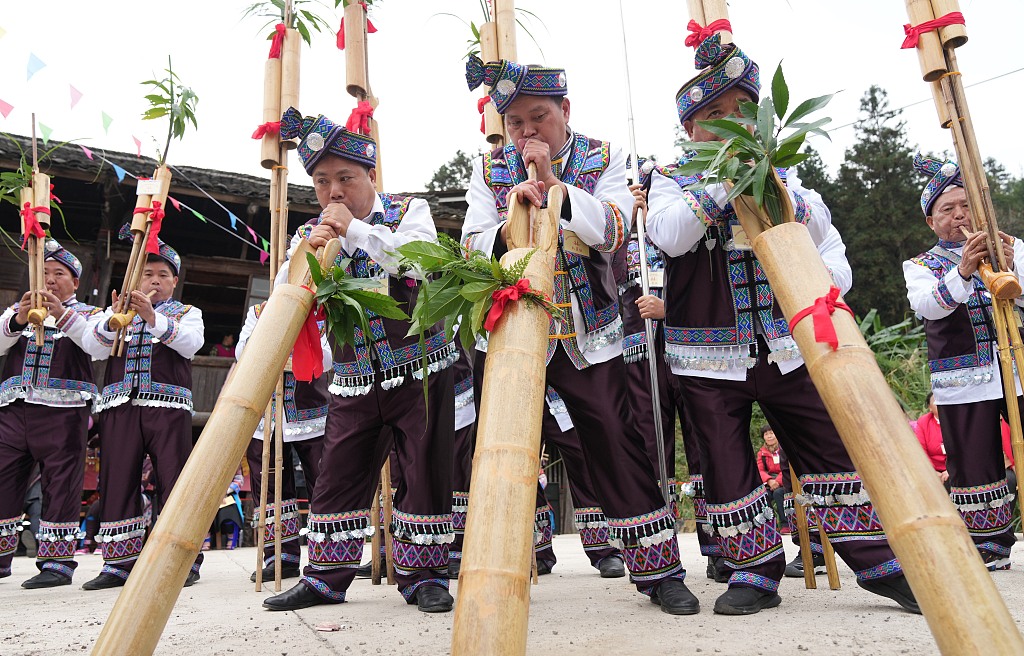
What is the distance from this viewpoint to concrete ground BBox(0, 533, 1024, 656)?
2.20 m

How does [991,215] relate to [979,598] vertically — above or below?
above

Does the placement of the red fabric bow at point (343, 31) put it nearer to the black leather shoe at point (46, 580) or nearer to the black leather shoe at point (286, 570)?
the black leather shoe at point (286, 570)

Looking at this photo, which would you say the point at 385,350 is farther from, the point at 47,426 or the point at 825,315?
the point at 47,426

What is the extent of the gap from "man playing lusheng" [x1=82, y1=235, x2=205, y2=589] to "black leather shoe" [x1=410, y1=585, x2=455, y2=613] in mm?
2174

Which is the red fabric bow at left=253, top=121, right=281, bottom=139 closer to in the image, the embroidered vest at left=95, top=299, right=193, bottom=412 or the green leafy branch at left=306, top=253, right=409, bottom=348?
the embroidered vest at left=95, top=299, right=193, bottom=412

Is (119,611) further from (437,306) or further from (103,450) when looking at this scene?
(103,450)

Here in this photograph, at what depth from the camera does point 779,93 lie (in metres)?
2.04

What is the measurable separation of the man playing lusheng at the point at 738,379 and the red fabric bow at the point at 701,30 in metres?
0.16

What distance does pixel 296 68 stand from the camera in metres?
4.29

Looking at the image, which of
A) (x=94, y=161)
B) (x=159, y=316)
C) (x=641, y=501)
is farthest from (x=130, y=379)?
(x=94, y=161)

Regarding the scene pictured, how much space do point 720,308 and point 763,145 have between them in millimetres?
1006

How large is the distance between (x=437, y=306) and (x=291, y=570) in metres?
3.36

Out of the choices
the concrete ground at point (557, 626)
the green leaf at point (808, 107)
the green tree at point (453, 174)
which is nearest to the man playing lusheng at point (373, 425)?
the concrete ground at point (557, 626)

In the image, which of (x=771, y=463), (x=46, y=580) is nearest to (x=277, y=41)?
(x=46, y=580)
